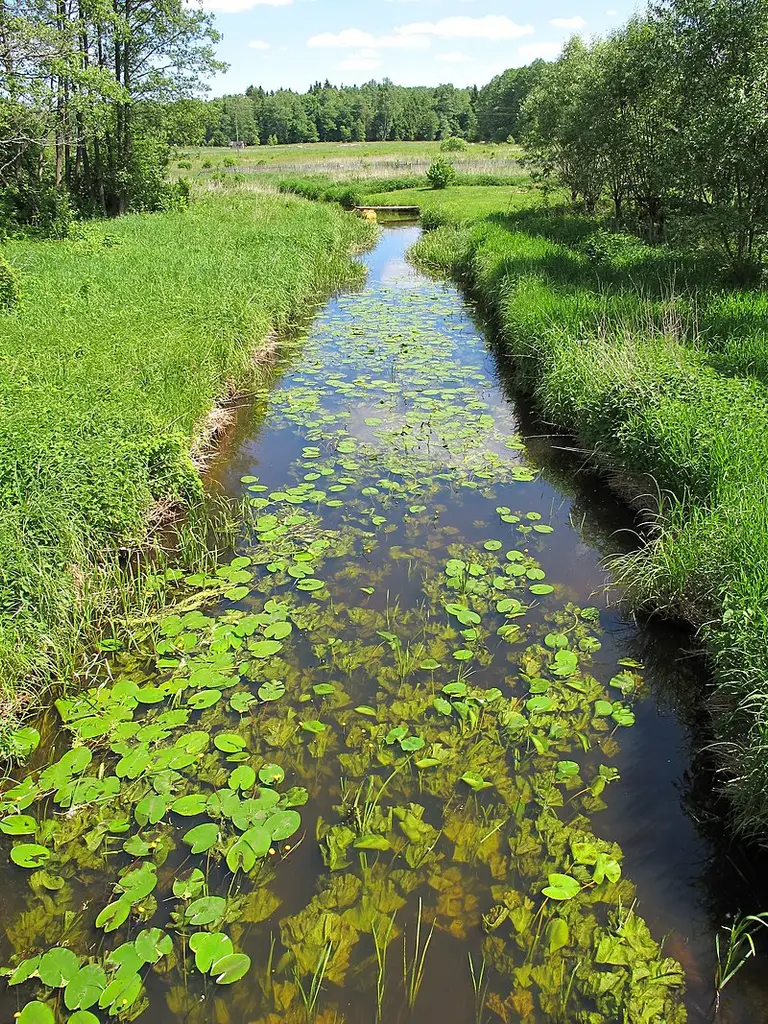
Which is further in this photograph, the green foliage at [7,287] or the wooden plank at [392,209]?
the wooden plank at [392,209]

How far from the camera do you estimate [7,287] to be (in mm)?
10922

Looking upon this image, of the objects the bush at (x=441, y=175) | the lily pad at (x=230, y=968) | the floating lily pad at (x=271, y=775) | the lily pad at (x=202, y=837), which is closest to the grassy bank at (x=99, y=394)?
the lily pad at (x=202, y=837)

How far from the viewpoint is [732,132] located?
1046 cm

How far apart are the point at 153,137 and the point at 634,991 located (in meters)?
30.8

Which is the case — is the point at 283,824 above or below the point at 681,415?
below

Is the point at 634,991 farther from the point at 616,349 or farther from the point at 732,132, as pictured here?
the point at 732,132

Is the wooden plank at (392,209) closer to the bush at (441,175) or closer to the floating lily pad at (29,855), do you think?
the bush at (441,175)

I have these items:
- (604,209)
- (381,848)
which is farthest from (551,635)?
(604,209)

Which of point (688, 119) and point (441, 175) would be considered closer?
point (688, 119)

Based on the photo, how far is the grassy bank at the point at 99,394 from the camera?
4934 mm

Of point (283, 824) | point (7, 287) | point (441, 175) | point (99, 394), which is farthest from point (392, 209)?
point (283, 824)

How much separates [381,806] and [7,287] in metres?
10.9

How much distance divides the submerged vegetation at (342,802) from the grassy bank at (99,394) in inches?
24.4

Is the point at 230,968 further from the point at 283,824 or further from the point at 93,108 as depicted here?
the point at 93,108
